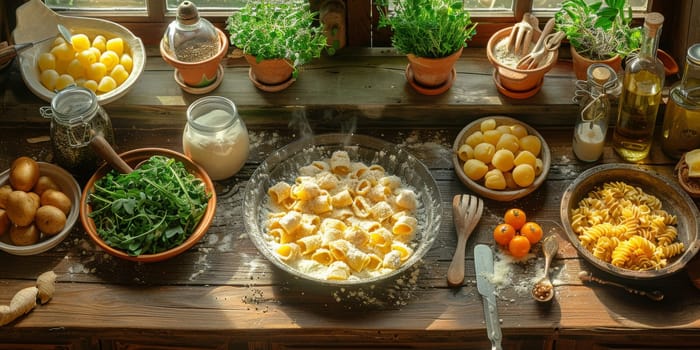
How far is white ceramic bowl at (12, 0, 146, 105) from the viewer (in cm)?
228

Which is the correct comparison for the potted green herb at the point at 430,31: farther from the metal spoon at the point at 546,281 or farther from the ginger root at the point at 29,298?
the ginger root at the point at 29,298

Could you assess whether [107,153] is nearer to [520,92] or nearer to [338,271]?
[338,271]

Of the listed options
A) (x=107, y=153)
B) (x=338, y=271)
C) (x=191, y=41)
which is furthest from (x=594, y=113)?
(x=107, y=153)

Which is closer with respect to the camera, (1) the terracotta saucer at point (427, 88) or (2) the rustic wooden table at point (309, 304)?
(2) the rustic wooden table at point (309, 304)

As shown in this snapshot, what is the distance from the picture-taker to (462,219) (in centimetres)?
210

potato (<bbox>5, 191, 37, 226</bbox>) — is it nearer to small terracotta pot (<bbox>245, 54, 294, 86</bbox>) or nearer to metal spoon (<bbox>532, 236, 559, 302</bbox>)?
small terracotta pot (<bbox>245, 54, 294, 86</bbox>)

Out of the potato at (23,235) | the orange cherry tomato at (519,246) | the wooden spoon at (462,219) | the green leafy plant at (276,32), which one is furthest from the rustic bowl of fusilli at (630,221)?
the potato at (23,235)

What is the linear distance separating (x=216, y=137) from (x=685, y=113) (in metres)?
1.22

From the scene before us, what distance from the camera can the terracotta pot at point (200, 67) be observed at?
7.47 feet

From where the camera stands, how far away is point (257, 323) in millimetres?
1927

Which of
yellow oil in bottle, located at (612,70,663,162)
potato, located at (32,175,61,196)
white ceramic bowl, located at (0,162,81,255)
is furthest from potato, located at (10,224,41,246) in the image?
yellow oil in bottle, located at (612,70,663,162)

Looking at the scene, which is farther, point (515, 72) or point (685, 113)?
point (515, 72)

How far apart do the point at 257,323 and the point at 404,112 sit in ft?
2.54

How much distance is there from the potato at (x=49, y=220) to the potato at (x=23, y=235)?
0.02 metres
